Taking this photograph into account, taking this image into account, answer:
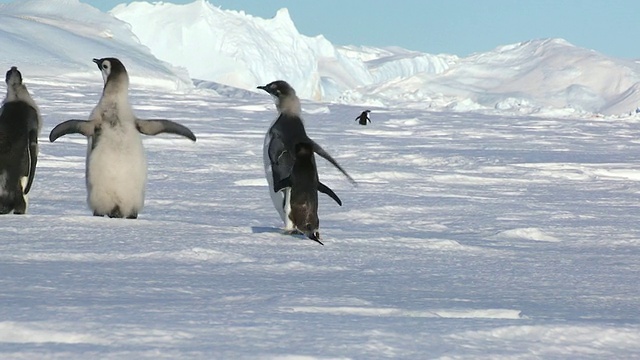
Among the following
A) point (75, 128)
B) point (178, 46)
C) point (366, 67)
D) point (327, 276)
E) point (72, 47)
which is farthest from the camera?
point (366, 67)

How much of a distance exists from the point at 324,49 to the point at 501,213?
7594cm

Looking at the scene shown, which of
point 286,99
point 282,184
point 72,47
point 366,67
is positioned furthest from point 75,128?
point 366,67

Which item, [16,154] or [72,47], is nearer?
[16,154]

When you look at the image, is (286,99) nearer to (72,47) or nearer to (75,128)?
(75,128)

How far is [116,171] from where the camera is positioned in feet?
12.5

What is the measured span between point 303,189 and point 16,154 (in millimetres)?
1140

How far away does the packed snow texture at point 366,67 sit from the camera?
4859 cm

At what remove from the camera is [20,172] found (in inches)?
155

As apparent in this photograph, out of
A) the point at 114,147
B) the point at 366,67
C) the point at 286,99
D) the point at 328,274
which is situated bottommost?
the point at 328,274

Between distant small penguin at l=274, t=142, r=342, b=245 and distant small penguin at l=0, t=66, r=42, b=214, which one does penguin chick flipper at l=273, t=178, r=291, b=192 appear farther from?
distant small penguin at l=0, t=66, r=42, b=214

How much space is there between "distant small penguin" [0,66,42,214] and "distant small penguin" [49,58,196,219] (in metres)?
0.20

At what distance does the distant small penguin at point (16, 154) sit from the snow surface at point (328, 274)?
0.25m

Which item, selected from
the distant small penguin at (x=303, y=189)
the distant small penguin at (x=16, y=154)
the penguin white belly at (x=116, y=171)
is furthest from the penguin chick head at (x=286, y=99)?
the distant small penguin at (x=16, y=154)

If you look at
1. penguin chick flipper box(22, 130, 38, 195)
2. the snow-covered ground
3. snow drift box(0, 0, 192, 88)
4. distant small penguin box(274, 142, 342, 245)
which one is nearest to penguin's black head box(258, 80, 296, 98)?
distant small penguin box(274, 142, 342, 245)
